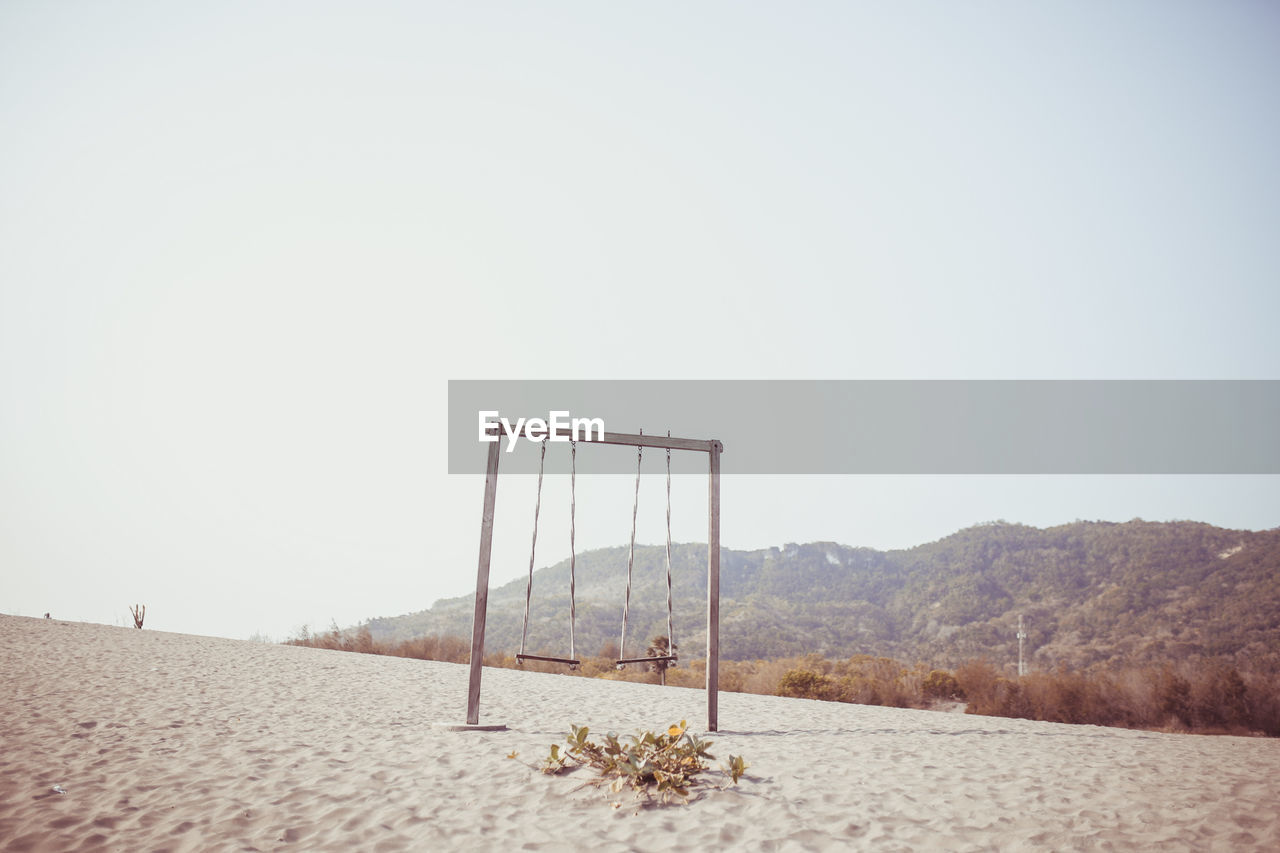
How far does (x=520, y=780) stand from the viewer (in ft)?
17.0

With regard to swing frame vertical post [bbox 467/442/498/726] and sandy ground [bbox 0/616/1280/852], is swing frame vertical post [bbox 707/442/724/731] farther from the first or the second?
swing frame vertical post [bbox 467/442/498/726]

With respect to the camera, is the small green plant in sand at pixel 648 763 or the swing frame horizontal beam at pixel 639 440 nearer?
the small green plant in sand at pixel 648 763

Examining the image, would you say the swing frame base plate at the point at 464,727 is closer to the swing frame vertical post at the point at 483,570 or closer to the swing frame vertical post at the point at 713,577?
the swing frame vertical post at the point at 483,570

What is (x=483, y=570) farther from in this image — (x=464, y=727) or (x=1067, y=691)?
(x=1067, y=691)

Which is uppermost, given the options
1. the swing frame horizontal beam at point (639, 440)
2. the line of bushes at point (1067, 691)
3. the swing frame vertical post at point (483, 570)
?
the swing frame horizontal beam at point (639, 440)

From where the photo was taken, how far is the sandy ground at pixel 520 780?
4.15 m

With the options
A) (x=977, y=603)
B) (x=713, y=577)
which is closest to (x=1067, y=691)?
(x=713, y=577)

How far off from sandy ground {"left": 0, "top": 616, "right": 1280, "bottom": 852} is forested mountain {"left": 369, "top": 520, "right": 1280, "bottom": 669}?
16.3 m

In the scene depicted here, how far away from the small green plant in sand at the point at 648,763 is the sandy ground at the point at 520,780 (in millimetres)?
172

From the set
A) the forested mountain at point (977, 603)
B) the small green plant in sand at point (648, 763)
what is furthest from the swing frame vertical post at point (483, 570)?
the forested mountain at point (977, 603)

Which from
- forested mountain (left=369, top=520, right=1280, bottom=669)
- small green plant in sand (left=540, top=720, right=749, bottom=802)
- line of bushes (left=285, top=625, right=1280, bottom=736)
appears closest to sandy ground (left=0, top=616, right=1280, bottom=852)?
small green plant in sand (left=540, top=720, right=749, bottom=802)

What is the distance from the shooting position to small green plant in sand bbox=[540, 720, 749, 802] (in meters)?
4.82

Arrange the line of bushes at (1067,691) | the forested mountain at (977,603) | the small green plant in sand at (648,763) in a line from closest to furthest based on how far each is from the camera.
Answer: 1. the small green plant in sand at (648,763)
2. the line of bushes at (1067,691)
3. the forested mountain at (977,603)

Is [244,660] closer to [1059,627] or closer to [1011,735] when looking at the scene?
[1011,735]
